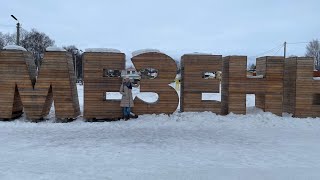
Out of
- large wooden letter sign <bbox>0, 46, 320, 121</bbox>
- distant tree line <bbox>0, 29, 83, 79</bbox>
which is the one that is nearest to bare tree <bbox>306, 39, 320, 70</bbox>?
distant tree line <bbox>0, 29, 83, 79</bbox>

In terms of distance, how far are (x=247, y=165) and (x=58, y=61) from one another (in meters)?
8.41

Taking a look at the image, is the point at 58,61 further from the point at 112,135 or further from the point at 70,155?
the point at 70,155

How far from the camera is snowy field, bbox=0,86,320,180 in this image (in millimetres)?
7043

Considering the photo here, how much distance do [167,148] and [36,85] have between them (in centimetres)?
648

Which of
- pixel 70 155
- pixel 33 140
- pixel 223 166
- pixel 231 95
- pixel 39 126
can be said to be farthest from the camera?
pixel 231 95

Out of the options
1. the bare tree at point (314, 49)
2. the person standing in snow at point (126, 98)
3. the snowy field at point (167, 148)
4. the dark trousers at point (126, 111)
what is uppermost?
the bare tree at point (314, 49)

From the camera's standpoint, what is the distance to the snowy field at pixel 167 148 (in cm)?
704

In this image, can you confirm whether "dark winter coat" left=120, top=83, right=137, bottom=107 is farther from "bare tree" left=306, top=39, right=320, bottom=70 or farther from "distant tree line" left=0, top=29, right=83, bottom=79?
"bare tree" left=306, top=39, right=320, bottom=70

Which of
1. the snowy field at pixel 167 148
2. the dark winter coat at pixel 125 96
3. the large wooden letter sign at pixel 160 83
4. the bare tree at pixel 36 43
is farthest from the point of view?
the bare tree at pixel 36 43

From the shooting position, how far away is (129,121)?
1348 cm

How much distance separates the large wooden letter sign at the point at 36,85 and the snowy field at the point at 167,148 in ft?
1.76

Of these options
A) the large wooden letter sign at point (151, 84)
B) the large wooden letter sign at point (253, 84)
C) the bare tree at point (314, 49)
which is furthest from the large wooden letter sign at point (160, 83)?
the bare tree at point (314, 49)

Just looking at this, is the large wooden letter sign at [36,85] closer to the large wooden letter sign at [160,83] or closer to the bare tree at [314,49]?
the large wooden letter sign at [160,83]

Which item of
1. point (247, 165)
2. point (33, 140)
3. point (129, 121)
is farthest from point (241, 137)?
point (33, 140)
